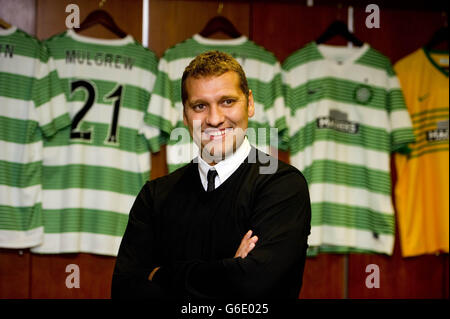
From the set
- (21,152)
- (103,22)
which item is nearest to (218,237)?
(21,152)

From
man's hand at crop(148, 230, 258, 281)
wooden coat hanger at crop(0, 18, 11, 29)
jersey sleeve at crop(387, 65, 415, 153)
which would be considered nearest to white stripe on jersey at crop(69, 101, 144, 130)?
wooden coat hanger at crop(0, 18, 11, 29)

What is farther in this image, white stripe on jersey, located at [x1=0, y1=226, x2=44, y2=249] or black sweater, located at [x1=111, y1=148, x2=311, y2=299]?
white stripe on jersey, located at [x1=0, y1=226, x2=44, y2=249]

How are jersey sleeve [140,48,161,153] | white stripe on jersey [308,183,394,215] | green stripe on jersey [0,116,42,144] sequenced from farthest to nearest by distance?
white stripe on jersey [308,183,394,215]
jersey sleeve [140,48,161,153]
green stripe on jersey [0,116,42,144]

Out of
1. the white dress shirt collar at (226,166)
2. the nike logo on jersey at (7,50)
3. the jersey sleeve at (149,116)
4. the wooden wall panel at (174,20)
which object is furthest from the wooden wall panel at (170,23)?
the white dress shirt collar at (226,166)

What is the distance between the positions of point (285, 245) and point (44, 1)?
5.75 ft

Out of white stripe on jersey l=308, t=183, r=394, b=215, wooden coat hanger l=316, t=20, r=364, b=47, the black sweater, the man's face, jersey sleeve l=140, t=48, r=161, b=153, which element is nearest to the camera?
the black sweater

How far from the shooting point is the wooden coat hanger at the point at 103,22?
2.21 metres

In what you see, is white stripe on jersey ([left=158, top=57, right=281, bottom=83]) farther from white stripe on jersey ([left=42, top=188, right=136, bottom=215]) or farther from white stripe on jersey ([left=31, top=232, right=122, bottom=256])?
white stripe on jersey ([left=31, top=232, right=122, bottom=256])

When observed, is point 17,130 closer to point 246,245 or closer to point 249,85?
point 249,85

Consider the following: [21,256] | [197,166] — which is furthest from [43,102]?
[197,166]

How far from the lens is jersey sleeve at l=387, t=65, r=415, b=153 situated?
94.0 inches

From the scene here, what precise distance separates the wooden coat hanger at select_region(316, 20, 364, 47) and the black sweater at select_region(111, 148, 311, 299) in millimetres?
1260

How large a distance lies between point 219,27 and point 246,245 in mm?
1411

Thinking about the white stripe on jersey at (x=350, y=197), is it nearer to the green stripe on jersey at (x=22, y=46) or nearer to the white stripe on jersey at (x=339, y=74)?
the white stripe on jersey at (x=339, y=74)
